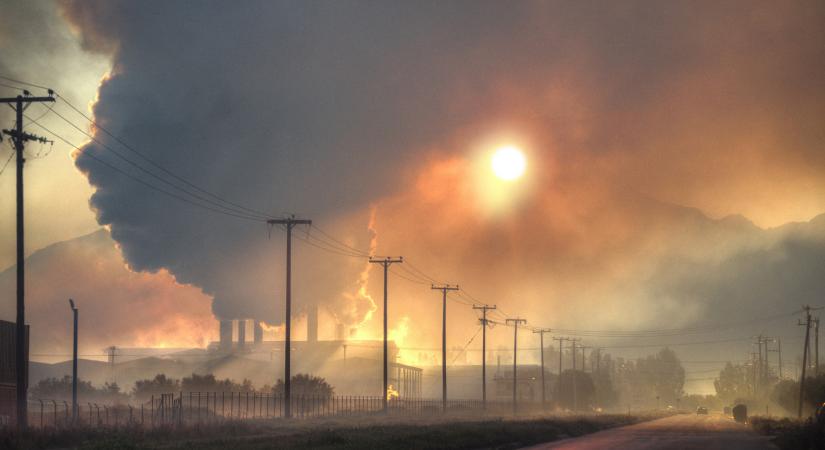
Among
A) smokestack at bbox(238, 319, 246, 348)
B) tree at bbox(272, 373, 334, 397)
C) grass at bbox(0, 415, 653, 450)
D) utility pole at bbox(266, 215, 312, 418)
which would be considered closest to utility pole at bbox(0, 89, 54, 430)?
grass at bbox(0, 415, 653, 450)

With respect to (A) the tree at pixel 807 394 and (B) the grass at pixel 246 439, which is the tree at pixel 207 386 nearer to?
(B) the grass at pixel 246 439

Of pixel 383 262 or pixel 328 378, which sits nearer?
pixel 383 262

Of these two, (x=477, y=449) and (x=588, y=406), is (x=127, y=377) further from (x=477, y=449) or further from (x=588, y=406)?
(x=477, y=449)

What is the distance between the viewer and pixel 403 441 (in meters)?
44.8

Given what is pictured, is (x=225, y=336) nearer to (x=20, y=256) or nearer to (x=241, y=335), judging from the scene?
(x=241, y=335)

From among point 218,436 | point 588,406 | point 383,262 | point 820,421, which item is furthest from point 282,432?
point 588,406

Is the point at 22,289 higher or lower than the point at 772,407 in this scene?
higher

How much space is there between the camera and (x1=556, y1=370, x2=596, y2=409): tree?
178125mm

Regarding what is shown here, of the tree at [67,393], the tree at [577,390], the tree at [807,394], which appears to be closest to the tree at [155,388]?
the tree at [67,393]

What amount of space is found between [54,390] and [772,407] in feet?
410

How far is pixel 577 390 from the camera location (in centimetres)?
18162

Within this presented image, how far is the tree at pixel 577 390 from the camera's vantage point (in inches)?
7013

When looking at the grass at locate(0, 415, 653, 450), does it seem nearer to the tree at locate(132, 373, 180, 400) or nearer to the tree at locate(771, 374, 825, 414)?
the tree at locate(771, 374, 825, 414)

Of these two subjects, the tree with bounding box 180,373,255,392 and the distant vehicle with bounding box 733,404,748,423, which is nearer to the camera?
the distant vehicle with bounding box 733,404,748,423
